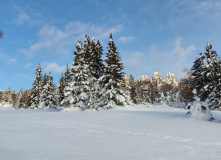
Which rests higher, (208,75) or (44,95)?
(208,75)

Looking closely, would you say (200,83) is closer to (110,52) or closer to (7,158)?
(110,52)

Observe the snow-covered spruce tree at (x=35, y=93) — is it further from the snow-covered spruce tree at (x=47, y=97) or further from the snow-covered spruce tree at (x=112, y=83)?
the snow-covered spruce tree at (x=112, y=83)

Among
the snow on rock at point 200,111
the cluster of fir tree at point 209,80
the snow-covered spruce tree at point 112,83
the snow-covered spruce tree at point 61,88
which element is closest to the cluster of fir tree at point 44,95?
the snow-covered spruce tree at point 61,88

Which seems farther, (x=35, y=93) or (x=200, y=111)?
(x=35, y=93)

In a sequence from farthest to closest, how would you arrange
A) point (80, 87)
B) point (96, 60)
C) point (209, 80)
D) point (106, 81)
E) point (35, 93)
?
1. point (35, 93)
2. point (96, 60)
3. point (209, 80)
4. point (106, 81)
5. point (80, 87)

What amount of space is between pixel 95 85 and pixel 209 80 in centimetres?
2020

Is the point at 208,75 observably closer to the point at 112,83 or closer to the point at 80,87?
the point at 112,83

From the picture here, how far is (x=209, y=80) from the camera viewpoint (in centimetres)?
3219

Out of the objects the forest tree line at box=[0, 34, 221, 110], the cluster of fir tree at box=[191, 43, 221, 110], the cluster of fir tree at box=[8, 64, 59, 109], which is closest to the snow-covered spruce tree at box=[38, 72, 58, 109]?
the cluster of fir tree at box=[8, 64, 59, 109]

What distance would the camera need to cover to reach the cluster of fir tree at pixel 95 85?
89.8 feet

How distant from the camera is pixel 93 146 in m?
6.49

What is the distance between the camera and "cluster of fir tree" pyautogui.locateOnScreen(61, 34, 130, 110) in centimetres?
2736

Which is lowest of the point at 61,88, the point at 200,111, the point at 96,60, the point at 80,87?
the point at 200,111

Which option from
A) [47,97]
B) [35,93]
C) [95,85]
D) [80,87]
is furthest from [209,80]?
[35,93]
